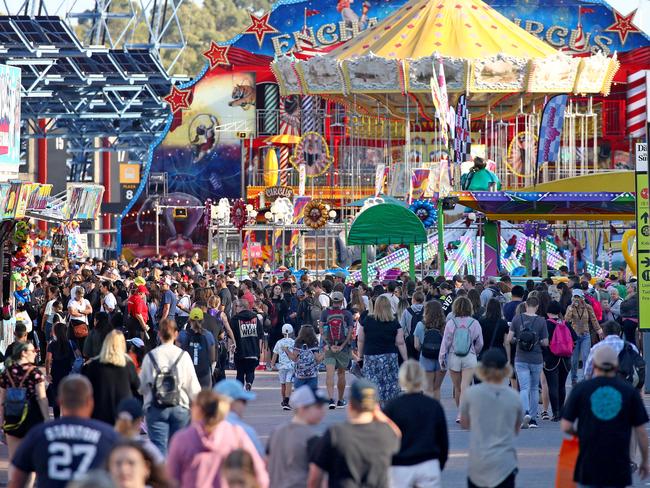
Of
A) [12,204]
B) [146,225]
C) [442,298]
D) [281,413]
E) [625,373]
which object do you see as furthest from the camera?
[146,225]

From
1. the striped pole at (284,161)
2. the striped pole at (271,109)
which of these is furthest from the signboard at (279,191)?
the striped pole at (271,109)

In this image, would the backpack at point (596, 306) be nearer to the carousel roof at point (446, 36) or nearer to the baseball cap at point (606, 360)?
the baseball cap at point (606, 360)

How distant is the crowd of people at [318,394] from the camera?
7348mm

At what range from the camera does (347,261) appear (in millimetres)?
48438

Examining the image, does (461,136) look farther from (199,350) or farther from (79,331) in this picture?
(199,350)

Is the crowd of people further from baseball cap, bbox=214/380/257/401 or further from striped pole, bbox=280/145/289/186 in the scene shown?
striped pole, bbox=280/145/289/186

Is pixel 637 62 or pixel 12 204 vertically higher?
pixel 637 62

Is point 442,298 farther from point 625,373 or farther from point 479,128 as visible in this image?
point 479,128

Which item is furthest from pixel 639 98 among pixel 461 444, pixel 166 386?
pixel 166 386

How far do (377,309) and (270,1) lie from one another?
140924 millimetres

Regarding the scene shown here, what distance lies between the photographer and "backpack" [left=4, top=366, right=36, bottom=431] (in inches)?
436

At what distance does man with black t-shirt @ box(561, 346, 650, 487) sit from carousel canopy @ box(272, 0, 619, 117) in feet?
107

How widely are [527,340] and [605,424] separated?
6632mm

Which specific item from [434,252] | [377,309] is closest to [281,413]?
[377,309]
